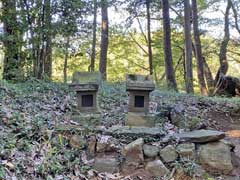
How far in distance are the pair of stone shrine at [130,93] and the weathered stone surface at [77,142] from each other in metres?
0.84

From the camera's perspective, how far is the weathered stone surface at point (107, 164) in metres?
3.93

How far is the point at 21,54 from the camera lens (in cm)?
729

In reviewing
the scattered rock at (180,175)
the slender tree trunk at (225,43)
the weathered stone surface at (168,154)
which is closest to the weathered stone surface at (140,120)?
the weathered stone surface at (168,154)

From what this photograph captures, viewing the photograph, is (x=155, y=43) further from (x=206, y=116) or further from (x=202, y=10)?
(x=206, y=116)

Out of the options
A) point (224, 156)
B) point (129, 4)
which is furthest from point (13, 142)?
point (129, 4)

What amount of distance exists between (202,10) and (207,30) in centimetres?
105

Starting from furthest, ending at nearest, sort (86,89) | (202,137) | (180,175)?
(86,89), (202,137), (180,175)

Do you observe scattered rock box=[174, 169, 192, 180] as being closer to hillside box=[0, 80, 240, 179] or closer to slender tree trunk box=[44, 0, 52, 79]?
hillside box=[0, 80, 240, 179]

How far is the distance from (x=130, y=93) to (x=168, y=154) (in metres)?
1.21

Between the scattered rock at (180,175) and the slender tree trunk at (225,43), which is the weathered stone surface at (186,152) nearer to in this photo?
the scattered rock at (180,175)

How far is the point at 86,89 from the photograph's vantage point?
4.79 meters

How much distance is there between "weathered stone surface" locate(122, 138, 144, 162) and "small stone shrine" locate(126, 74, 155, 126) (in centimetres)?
75

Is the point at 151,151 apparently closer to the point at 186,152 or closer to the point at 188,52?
the point at 186,152

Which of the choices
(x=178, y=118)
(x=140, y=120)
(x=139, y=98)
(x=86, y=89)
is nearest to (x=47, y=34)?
(x=86, y=89)
